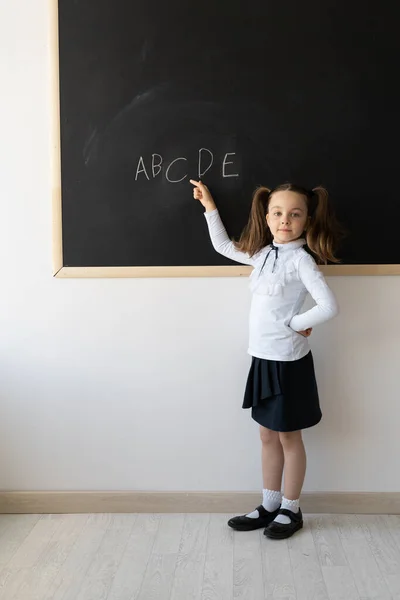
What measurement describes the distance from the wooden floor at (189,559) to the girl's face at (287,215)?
3.45 feet

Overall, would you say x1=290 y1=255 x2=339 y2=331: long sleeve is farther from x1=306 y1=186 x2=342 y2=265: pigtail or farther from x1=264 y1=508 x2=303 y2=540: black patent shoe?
x1=264 y1=508 x2=303 y2=540: black patent shoe

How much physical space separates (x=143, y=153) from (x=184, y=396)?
912mm

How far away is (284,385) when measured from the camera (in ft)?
7.57

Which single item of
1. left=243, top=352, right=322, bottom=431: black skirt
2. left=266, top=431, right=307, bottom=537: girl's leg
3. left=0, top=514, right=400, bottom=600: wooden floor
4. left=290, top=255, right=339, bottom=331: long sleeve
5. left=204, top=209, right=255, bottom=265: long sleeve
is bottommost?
left=0, top=514, right=400, bottom=600: wooden floor

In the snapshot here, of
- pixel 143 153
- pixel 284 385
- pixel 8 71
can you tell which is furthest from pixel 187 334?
pixel 8 71

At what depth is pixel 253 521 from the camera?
2395mm

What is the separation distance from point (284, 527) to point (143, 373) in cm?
75

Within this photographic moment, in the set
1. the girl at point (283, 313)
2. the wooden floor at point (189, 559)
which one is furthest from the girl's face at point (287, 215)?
the wooden floor at point (189, 559)

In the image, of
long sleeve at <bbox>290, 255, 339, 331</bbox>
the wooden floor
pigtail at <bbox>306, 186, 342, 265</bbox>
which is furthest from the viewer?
pigtail at <bbox>306, 186, 342, 265</bbox>

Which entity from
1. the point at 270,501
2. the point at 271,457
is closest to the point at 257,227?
the point at 271,457

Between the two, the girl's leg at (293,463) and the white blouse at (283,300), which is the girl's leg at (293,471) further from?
the white blouse at (283,300)

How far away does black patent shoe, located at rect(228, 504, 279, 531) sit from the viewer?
7.81ft

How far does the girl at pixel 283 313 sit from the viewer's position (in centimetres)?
229

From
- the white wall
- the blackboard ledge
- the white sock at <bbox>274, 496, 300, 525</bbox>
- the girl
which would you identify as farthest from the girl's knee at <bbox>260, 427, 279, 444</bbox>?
the blackboard ledge
